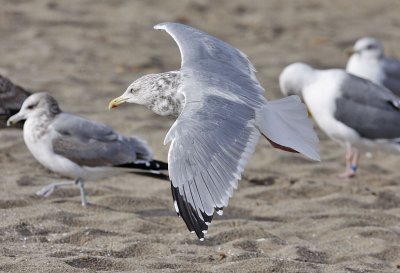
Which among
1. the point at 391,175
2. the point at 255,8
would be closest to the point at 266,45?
the point at 255,8

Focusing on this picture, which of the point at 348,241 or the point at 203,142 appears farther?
the point at 348,241

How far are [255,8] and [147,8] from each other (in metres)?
1.44

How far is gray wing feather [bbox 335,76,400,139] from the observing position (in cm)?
779

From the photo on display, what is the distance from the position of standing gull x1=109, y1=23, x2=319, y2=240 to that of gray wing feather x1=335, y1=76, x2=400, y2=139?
1.86 m

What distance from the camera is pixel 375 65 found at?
30.9 ft

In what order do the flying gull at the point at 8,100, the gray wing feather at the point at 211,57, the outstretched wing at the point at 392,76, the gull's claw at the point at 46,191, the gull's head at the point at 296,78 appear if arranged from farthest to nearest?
1. the outstretched wing at the point at 392,76
2. the gull's head at the point at 296,78
3. the flying gull at the point at 8,100
4. the gull's claw at the point at 46,191
5. the gray wing feather at the point at 211,57

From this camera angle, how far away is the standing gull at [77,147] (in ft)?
21.1

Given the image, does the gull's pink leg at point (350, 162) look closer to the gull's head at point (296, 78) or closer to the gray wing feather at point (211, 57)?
the gull's head at point (296, 78)

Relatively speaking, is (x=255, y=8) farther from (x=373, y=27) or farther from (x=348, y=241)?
(x=348, y=241)

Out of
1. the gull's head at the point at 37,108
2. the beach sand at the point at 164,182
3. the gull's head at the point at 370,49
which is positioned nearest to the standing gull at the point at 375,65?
the gull's head at the point at 370,49

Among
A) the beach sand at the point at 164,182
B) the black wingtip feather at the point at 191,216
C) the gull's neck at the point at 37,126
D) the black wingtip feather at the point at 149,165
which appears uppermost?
the black wingtip feather at the point at 191,216

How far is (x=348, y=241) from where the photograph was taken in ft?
19.0

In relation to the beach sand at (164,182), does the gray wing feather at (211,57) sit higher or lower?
higher

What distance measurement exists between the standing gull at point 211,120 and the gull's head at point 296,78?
88.2 inches
